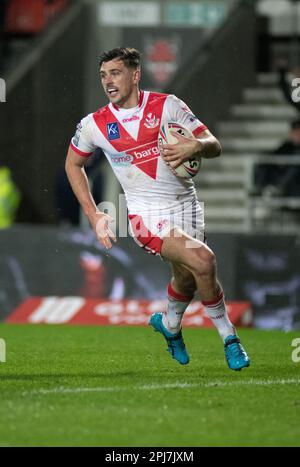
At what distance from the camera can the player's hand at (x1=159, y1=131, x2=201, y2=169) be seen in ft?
28.4

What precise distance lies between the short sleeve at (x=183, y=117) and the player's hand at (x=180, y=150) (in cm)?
41

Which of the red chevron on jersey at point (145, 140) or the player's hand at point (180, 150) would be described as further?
the red chevron on jersey at point (145, 140)

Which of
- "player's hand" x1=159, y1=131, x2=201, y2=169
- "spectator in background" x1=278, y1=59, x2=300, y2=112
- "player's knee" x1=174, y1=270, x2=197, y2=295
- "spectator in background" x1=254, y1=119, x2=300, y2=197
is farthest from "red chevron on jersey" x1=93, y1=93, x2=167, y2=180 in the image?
"spectator in background" x1=278, y1=59, x2=300, y2=112

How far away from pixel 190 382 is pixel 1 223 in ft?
38.9

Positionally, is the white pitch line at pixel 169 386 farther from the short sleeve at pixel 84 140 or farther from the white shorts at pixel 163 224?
the short sleeve at pixel 84 140

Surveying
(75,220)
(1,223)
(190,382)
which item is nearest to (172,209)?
(190,382)

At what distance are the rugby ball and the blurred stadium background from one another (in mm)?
6382

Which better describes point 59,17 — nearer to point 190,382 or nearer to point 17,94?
point 17,94

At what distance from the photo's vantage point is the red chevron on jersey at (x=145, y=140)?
30.4 feet

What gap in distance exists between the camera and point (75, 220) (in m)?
18.3

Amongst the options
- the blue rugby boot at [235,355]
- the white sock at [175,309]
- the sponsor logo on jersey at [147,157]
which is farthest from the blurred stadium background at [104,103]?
the blue rugby boot at [235,355]

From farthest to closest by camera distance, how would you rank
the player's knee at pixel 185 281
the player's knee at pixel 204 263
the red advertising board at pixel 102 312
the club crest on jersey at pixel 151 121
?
the red advertising board at pixel 102 312
the player's knee at pixel 185 281
the club crest on jersey at pixel 151 121
the player's knee at pixel 204 263

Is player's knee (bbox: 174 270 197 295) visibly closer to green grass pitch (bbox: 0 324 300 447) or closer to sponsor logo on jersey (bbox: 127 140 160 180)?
green grass pitch (bbox: 0 324 300 447)

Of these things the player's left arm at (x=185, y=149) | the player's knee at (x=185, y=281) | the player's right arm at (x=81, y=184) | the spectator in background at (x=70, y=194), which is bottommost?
the spectator in background at (x=70, y=194)
